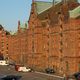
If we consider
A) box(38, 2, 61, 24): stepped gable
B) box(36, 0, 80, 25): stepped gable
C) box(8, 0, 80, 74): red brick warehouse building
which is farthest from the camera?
box(38, 2, 61, 24): stepped gable

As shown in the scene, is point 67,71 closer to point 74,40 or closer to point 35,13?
point 74,40

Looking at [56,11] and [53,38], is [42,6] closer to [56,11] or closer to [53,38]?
[56,11]

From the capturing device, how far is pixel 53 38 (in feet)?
364

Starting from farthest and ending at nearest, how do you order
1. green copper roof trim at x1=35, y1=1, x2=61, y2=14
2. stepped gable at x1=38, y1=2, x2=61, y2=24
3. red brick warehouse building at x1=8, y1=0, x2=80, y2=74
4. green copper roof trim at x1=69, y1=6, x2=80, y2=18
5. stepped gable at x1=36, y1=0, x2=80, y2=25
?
1. green copper roof trim at x1=35, y1=1, x2=61, y2=14
2. stepped gable at x1=38, y1=2, x2=61, y2=24
3. stepped gable at x1=36, y1=0, x2=80, y2=25
4. green copper roof trim at x1=69, y1=6, x2=80, y2=18
5. red brick warehouse building at x1=8, y1=0, x2=80, y2=74

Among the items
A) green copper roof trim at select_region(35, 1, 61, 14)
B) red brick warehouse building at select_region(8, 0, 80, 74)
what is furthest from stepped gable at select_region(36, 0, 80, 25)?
green copper roof trim at select_region(35, 1, 61, 14)

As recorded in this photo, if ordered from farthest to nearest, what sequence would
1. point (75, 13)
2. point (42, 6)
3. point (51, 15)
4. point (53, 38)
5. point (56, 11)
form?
point (42, 6), point (51, 15), point (56, 11), point (53, 38), point (75, 13)

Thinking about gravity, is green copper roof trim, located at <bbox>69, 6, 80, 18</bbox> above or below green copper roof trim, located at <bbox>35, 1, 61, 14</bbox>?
below

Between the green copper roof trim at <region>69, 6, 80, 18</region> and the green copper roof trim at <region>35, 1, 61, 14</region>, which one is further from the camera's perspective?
the green copper roof trim at <region>35, 1, 61, 14</region>

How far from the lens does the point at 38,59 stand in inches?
4943

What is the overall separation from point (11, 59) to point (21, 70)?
56407 millimetres

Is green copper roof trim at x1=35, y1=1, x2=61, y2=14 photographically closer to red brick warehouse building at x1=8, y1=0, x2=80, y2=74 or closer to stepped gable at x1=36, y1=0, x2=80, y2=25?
red brick warehouse building at x1=8, y1=0, x2=80, y2=74

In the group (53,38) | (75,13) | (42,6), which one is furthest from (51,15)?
(75,13)

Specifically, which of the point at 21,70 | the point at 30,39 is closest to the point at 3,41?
the point at 30,39

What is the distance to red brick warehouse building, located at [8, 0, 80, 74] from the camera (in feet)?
318
